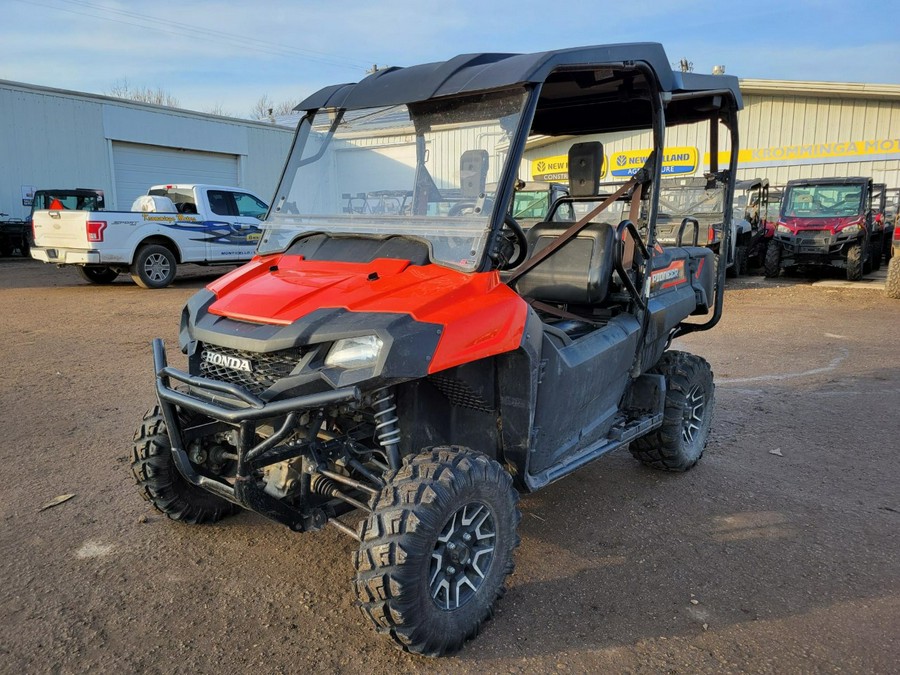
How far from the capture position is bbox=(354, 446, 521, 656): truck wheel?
2.49 meters

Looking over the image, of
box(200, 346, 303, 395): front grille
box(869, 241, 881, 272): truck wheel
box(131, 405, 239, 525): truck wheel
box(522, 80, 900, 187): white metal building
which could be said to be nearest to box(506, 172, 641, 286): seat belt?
box(200, 346, 303, 395): front grille

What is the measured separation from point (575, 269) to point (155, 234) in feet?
36.2

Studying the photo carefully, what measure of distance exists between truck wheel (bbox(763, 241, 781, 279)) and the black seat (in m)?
13.7

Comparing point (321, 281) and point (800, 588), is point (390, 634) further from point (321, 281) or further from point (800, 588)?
point (800, 588)

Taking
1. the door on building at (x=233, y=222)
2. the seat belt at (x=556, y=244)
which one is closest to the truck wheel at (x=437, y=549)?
the seat belt at (x=556, y=244)

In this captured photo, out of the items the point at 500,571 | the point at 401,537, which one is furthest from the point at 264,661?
the point at 500,571

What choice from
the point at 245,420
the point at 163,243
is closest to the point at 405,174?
the point at 245,420

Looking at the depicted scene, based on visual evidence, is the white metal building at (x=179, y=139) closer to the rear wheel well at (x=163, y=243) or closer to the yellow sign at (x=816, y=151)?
the yellow sign at (x=816, y=151)

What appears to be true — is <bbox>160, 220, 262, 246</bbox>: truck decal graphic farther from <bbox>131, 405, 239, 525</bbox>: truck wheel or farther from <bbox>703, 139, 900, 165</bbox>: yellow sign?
<bbox>703, 139, 900, 165</bbox>: yellow sign

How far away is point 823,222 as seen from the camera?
1541 cm

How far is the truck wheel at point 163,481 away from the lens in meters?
3.43

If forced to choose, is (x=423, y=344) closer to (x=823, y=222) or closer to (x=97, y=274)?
(x=97, y=274)

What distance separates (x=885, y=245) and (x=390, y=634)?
22.4 meters

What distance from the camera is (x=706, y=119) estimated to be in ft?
15.3
